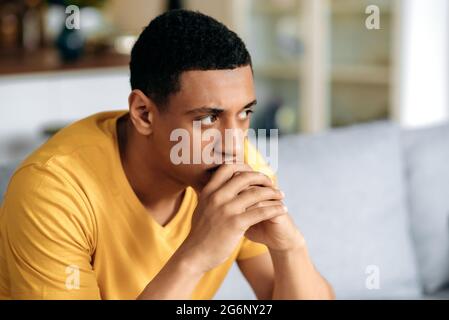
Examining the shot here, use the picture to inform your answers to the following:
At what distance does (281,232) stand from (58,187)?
232mm

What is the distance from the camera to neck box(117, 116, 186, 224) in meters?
0.76

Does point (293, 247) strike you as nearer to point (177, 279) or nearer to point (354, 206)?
point (177, 279)

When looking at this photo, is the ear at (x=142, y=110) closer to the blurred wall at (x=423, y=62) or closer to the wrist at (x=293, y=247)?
the wrist at (x=293, y=247)

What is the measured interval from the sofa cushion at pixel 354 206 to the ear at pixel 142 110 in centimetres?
60

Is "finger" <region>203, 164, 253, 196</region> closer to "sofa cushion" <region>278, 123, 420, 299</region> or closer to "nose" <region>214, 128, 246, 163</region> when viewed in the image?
"nose" <region>214, 128, 246, 163</region>

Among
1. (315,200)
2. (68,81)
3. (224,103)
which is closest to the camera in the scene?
(224,103)

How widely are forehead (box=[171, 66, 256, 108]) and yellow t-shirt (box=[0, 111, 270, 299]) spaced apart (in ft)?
0.59

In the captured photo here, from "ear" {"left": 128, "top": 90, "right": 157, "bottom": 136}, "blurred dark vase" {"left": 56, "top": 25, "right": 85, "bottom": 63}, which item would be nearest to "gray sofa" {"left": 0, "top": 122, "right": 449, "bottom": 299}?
"ear" {"left": 128, "top": 90, "right": 157, "bottom": 136}

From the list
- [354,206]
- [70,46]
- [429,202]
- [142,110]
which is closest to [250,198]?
[142,110]

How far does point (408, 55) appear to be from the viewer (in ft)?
8.31

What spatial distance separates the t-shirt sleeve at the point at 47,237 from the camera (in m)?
0.71

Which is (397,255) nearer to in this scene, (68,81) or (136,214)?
(136,214)

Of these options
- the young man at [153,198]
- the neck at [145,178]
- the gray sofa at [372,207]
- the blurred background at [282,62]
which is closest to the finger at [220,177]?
the young man at [153,198]
